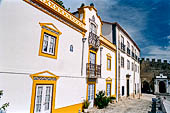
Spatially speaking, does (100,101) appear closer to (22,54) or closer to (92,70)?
(92,70)

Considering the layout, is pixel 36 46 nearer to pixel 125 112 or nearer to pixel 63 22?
pixel 63 22

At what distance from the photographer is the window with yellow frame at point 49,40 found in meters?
6.25

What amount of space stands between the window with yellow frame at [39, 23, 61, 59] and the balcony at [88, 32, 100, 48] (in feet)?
11.5

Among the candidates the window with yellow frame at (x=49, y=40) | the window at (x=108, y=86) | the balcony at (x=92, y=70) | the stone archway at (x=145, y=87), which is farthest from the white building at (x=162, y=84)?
the window with yellow frame at (x=49, y=40)

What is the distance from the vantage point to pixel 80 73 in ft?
29.3

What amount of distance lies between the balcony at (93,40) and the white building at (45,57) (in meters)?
0.08

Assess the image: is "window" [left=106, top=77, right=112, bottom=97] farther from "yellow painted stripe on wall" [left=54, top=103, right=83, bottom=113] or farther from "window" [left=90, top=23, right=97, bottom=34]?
"window" [left=90, top=23, right=97, bottom=34]

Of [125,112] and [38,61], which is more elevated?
[38,61]

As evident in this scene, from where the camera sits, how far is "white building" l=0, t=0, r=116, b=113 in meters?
4.96

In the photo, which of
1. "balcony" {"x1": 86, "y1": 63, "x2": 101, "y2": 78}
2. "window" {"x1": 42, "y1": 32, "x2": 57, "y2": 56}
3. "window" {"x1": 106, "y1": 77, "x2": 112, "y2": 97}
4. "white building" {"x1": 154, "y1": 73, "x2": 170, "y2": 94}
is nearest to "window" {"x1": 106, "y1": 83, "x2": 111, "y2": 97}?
"window" {"x1": 106, "y1": 77, "x2": 112, "y2": 97}

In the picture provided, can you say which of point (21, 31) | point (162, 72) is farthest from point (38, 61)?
point (162, 72)

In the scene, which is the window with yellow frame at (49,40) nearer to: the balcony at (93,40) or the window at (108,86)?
the balcony at (93,40)

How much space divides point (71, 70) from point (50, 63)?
6.05 ft

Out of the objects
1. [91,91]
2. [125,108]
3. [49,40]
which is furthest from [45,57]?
[125,108]
